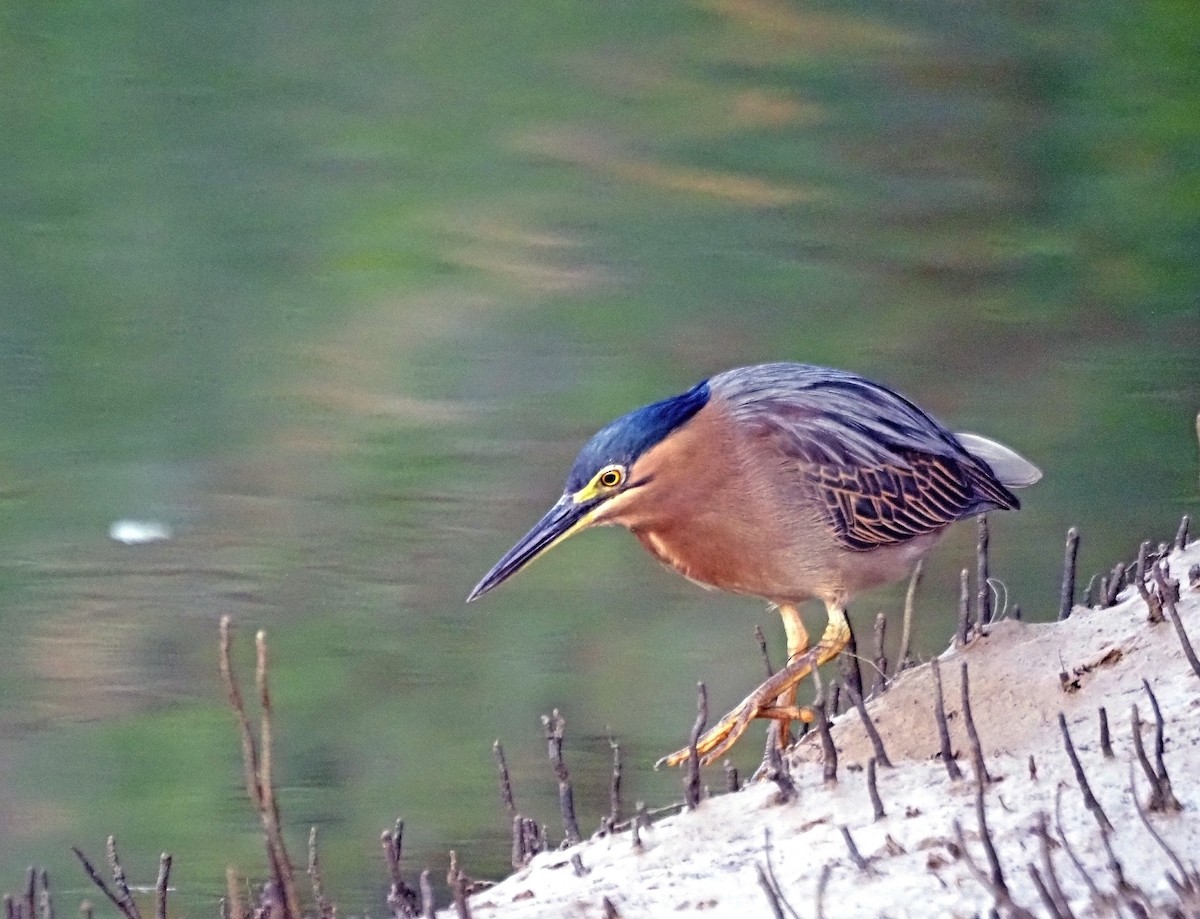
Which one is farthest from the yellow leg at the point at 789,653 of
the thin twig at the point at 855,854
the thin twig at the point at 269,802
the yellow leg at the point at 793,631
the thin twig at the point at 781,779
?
the thin twig at the point at 269,802

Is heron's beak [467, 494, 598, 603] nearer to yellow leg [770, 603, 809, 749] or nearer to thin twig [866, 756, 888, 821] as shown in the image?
yellow leg [770, 603, 809, 749]

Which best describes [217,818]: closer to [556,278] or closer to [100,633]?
[100,633]

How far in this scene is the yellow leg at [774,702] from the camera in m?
3.08

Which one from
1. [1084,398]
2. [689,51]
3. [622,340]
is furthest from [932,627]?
[689,51]

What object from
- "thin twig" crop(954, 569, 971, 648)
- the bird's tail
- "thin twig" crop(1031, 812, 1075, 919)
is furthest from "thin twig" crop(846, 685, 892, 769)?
the bird's tail

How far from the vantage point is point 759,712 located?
3143 millimetres

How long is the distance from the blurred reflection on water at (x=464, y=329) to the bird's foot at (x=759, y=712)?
1.30m

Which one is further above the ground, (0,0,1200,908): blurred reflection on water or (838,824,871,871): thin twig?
(0,0,1200,908): blurred reflection on water

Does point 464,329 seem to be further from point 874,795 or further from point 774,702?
point 874,795

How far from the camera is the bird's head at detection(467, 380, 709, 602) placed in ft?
9.95

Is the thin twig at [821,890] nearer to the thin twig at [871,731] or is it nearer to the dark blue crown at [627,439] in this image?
the thin twig at [871,731]

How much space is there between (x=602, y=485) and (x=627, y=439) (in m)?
0.10

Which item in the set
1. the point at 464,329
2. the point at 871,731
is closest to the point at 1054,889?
the point at 871,731

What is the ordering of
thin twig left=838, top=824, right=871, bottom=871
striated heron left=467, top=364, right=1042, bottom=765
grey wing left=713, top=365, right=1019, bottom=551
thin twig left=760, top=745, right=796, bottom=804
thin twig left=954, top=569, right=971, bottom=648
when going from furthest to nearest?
grey wing left=713, top=365, right=1019, bottom=551 → striated heron left=467, top=364, right=1042, bottom=765 → thin twig left=954, top=569, right=971, bottom=648 → thin twig left=760, top=745, right=796, bottom=804 → thin twig left=838, top=824, right=871, bottom=871
